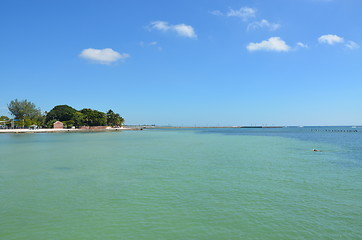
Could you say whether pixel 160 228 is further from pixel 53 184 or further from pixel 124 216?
pixel 53 184

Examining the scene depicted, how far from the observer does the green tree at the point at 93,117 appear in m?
113

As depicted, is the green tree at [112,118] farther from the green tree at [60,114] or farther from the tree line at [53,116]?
the green tree at [60,114]

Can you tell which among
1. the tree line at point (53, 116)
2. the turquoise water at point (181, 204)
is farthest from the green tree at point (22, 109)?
the turquoise water at point (181, 204)

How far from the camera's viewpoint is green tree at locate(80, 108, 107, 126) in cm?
11306

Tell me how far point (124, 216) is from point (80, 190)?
4477mm

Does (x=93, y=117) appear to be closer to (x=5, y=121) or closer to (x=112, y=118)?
(x=112, y=118)

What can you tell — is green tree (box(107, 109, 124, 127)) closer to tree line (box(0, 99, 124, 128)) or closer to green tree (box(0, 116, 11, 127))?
tree line (box(0, 99, 124, 128))

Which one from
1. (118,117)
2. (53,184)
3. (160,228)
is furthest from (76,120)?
(160,228)

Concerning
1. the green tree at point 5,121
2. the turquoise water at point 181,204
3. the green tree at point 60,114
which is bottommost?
the turquoise water at point 181,204

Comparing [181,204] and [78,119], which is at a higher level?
[78,119]

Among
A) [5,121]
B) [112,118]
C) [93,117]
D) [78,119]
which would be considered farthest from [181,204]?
[112,118]

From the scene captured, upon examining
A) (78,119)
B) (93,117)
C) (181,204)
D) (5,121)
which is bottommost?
(181,204)

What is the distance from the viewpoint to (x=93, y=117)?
114 m

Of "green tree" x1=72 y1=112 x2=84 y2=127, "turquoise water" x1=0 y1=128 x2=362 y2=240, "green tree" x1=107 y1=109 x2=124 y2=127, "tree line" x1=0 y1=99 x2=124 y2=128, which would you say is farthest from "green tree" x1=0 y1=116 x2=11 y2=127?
"turquoise water" x1=0 y1=128 x2=362 y2=240
